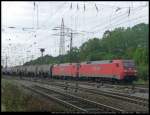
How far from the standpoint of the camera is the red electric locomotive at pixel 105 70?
47.5 metres

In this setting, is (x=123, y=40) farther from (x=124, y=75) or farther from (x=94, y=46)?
(x=124, y=75)

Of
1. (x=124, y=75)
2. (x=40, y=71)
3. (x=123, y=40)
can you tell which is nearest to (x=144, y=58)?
(x=124, y=75)

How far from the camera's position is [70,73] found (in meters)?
66.4

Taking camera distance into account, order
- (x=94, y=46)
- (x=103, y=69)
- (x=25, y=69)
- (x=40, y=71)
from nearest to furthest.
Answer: (x=103, y=69) → (x=40, y=71) → (x=25, y=69) → (x=94, y=46)

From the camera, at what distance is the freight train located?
47.7 m

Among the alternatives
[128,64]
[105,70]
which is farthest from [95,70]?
[128,64]

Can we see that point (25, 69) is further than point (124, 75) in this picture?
Yes

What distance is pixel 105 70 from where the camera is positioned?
5112 cm

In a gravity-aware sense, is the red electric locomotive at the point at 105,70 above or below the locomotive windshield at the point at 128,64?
below

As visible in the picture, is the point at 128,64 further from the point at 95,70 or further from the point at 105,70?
the point at 95,70

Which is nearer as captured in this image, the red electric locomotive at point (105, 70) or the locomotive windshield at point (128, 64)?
the red electric locomotive at point (105, 70)

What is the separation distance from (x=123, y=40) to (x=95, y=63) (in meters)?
46.9

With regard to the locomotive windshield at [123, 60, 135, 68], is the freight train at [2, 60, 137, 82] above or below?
below

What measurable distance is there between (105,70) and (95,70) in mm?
3954
